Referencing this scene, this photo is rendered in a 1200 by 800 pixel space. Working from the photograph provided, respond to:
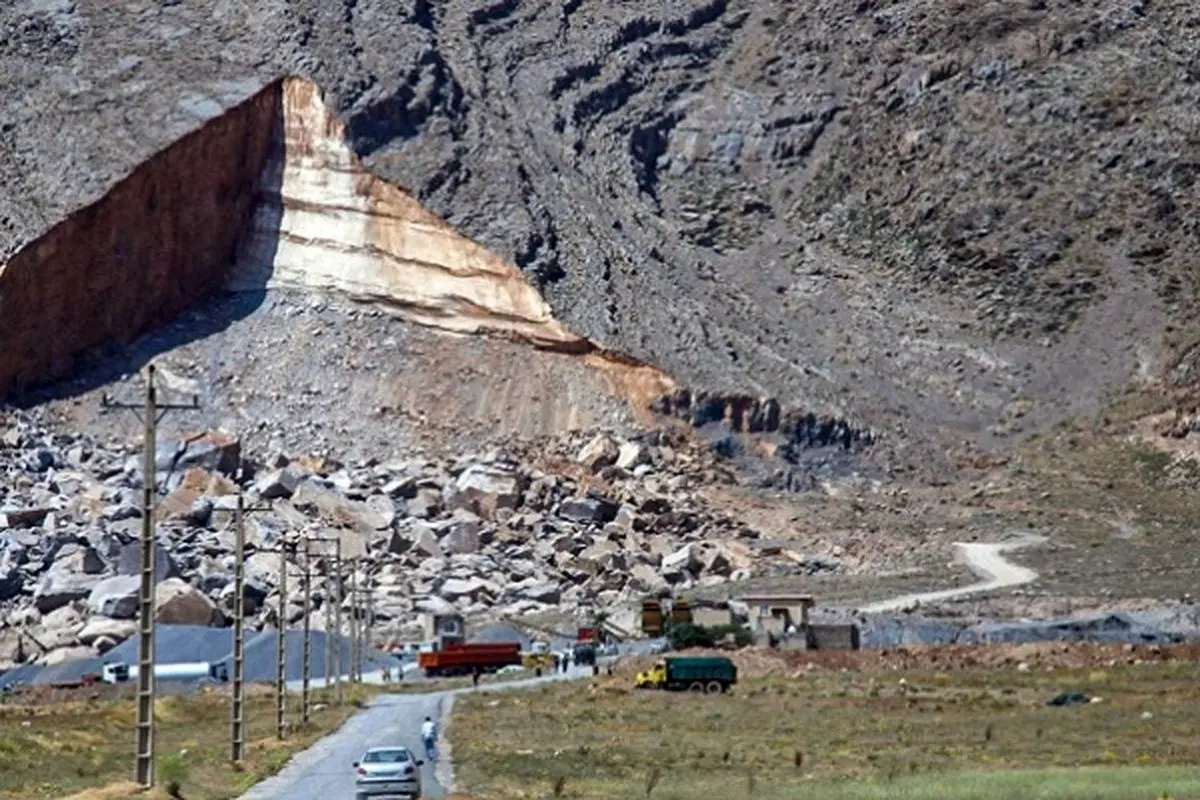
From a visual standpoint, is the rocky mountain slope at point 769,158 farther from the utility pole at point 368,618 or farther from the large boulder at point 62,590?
the large boulder at point 62,590

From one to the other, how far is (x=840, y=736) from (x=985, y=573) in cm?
5110

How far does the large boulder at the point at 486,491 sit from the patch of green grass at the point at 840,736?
3561 cm

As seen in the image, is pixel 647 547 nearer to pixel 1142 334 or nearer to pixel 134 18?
pixel 1142 334

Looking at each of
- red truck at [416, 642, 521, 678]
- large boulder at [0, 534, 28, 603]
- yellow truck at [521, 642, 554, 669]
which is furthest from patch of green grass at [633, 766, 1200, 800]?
large boulder at [0, 534, 28, 603]

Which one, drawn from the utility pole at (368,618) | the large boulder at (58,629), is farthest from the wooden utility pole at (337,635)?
the large boulder at (58,629)

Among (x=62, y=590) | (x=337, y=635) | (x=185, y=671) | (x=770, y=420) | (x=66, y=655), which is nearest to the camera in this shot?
(x=337, y=635)

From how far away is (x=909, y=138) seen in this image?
154 metres

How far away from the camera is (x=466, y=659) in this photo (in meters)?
96.6

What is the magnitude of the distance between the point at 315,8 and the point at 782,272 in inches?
1057

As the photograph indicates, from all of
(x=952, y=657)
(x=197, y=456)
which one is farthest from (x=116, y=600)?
(x=952, y=657)

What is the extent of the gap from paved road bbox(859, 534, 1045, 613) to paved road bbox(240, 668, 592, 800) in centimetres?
1822

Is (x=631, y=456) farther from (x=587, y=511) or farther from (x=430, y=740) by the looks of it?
(x=430, y=740)

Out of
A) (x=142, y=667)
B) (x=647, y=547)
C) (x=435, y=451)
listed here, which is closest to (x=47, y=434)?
(x=435, y=451)

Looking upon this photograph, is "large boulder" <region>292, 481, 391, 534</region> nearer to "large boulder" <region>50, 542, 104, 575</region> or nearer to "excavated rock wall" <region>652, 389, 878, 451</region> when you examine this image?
"large boulder" <region>50, 542, 104, 575</region>
